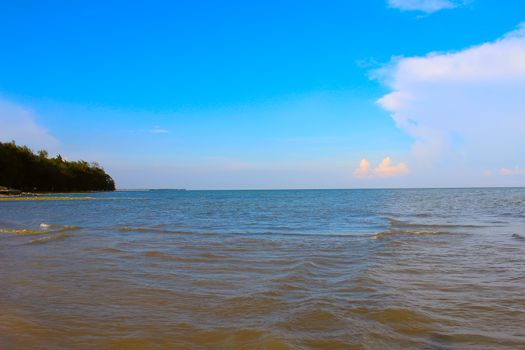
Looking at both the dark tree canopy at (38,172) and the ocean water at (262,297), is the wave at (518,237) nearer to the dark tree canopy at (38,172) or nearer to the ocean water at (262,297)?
the ocean water at (262,297)

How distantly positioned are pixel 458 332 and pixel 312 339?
231cm

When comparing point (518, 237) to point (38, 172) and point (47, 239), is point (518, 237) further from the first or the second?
point (38, 172)

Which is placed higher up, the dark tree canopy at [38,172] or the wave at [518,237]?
the dark tree canopy at [38,172]

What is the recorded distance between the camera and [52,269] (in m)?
10.5

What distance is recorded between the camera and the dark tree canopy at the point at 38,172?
9306cm

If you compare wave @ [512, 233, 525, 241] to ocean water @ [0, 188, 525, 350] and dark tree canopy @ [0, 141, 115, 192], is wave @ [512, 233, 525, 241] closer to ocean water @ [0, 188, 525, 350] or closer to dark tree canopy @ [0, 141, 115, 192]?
ocean water @ [0, 188, 525, 350]

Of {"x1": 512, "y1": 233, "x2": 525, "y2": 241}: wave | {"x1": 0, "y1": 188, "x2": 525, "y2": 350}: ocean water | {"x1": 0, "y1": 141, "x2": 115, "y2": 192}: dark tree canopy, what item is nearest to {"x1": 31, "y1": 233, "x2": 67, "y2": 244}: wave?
{"x1": 0, "y1": 188, "x2": 525, "y2": 350}: ocean water

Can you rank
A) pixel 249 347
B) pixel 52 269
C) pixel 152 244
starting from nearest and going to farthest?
pixel 249 347 < pixel 52 269 < pixel 152 244

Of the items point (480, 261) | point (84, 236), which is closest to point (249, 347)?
point (480, 261)

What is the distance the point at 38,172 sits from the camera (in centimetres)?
10800

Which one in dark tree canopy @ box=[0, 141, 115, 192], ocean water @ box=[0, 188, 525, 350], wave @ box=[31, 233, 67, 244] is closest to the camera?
ocean water @ box=[0, 188, 525, 350]

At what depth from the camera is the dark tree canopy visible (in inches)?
3664

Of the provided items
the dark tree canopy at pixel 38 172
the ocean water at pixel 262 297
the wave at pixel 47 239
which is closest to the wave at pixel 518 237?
the ocean water at pixel 262 297

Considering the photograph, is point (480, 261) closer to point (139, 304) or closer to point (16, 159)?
point (139, 304)
